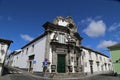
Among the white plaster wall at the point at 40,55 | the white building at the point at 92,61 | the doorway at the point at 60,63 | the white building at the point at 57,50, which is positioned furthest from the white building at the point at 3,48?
the white building at the point at 92,61

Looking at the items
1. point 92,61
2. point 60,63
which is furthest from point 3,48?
point 92,61

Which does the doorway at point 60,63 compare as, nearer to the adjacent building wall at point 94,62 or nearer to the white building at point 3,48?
the white building at point 3,48

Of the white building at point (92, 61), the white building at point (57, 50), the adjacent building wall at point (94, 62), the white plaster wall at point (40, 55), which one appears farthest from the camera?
the white building at point (92, 61)

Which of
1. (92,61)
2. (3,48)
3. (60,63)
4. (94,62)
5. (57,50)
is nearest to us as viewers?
(3,48)

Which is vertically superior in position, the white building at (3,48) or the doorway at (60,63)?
the white building at (3,48)

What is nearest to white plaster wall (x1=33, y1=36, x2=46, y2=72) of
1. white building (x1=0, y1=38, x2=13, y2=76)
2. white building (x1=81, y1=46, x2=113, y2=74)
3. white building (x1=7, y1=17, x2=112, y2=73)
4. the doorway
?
white building (x1=7, y1=17, x2=112, y2=73)

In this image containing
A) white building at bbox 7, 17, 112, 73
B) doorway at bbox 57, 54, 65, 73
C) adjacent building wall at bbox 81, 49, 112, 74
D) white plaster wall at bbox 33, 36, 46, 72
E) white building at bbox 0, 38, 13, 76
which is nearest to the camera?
white building at bbox 0, 38, 13, 76

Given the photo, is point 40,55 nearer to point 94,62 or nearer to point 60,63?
point 60,63

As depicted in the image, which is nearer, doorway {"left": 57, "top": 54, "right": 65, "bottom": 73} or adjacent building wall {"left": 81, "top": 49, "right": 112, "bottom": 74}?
doorway {"left": 57, "top": 54, "right": 65, "bottom": 73}

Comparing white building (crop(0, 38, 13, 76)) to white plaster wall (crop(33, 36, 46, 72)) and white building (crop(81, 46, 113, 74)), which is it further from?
white building (crop(81, 46, 113, 74))

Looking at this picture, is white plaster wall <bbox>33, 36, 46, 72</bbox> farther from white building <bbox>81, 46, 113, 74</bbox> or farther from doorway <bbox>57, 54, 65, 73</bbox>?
white building <bbox>81, 46, 113, 74</bbox>

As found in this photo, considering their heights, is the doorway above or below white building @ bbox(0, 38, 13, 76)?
below

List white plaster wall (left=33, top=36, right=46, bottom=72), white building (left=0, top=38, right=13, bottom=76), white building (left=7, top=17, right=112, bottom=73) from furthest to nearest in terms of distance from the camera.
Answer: white plaster wall (left=33, top=36, right=46, bottom=72) → white building (left=7, top=17, right=112, bottom=73) → white building (left=0, top=38, right=13, bottom=76)

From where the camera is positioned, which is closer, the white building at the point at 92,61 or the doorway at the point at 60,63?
the doorway at the point at 60,63
